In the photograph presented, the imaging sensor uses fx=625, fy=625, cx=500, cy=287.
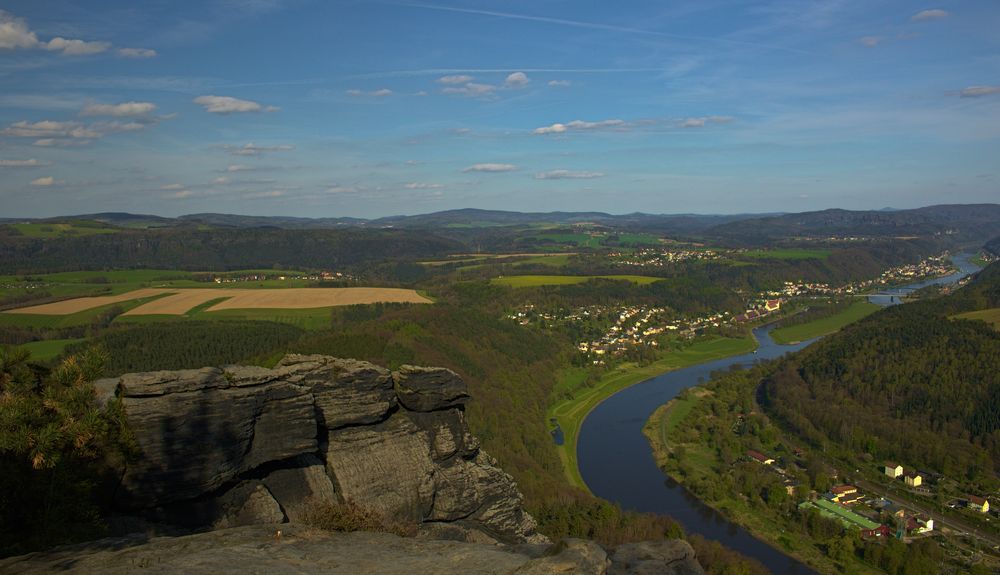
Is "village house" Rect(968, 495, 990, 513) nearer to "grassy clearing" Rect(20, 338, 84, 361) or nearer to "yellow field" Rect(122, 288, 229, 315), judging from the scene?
"grassy clearing" Rect(20, 338, 84, 361)

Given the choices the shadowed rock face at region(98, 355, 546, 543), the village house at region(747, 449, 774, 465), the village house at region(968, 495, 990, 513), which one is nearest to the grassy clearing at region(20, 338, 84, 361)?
the shadowed rock face at region(98, 355, 546, 543)

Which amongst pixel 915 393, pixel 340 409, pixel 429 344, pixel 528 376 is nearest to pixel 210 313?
pixel 429 344

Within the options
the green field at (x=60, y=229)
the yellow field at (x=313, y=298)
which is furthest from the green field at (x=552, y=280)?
the green field at (x=60, y=229)

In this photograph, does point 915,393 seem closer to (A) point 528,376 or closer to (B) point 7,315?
(A) point 528,376

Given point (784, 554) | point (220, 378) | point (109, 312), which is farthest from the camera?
point (109, 312)

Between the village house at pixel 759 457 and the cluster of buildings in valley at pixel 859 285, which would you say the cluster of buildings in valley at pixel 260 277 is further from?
the cluster of buildings in valley at pixel 859 285

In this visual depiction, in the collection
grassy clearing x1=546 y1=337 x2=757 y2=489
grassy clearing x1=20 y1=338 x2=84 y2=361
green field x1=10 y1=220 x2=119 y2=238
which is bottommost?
grassy clearing x1=546 y1=337 x2=757 y2=489

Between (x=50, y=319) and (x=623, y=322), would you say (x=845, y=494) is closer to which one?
(x=623, y=322)
